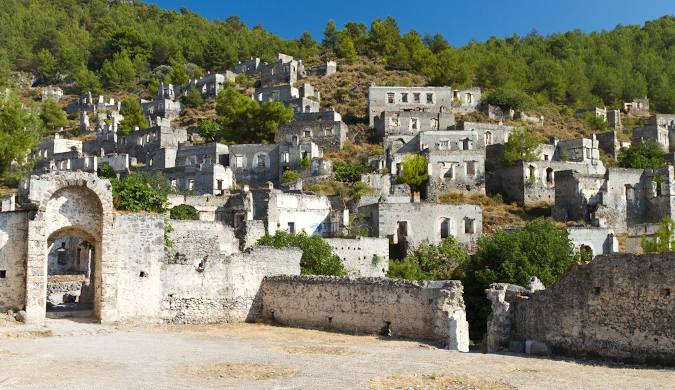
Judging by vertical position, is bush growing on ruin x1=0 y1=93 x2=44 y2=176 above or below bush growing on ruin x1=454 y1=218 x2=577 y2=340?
above

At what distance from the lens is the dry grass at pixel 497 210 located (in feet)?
156

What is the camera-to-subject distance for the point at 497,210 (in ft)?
164

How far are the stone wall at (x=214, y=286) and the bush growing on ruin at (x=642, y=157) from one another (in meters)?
43.0

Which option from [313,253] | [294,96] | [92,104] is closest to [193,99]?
[92,104]

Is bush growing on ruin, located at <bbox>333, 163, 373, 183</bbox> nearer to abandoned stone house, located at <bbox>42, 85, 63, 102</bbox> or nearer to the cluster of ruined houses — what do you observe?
the cluster of ruined houses

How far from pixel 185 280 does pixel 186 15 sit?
132 metres

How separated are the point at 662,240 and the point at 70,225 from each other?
30694 millimetres

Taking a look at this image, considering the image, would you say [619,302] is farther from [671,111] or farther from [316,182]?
[671,111]

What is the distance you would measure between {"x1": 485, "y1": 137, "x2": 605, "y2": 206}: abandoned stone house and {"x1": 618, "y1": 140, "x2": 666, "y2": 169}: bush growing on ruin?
290cm

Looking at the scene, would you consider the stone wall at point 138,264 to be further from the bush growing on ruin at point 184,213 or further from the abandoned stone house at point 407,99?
the abandoned stone house at point 407,99

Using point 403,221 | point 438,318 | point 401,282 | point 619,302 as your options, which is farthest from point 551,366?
point 403,221

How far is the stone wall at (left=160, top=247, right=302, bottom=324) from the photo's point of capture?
78.2ft

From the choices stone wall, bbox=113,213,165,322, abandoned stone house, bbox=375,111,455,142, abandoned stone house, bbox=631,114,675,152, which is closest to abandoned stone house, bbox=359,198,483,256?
stone wall, bbox=113,213,165,322

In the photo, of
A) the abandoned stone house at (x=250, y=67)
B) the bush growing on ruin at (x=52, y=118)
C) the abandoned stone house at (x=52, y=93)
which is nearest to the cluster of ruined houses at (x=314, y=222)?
the bush growing on ruin at (x=52, y=118)
